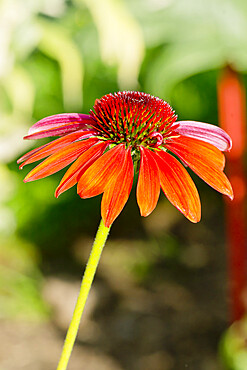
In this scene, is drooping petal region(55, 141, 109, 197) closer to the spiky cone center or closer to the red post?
the spiky cone center

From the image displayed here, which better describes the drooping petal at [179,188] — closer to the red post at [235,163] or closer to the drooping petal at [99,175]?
the drooping petal at [99,175]

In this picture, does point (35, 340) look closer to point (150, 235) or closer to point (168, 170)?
point (150, 235)

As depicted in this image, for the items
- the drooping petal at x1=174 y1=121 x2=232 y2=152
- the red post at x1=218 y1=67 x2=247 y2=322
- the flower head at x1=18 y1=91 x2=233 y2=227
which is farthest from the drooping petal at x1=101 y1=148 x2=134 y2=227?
the red post at x1=218 y1=67 x2=247 y2=322

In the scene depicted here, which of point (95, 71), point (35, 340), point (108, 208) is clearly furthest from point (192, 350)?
point (108, 208)

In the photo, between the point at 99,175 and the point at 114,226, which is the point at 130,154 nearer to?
the point at 99,175

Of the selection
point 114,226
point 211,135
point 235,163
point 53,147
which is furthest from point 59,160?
point 114,226

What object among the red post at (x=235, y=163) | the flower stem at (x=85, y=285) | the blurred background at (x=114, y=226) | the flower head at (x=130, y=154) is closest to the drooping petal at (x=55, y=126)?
the flower head at (x=130, y=154)

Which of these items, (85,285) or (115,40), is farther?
(115,40)
